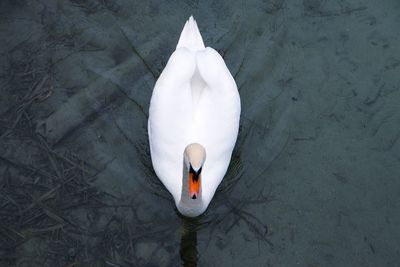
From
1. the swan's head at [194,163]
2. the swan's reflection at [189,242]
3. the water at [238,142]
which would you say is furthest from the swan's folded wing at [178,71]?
the swan's reflection at [189,242]

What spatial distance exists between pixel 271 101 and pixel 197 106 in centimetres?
128

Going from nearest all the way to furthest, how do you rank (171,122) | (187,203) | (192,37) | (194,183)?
(194,183) → (187,203) → (171,122) → (192,37)

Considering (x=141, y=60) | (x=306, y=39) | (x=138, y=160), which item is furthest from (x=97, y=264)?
(x=306, y=39)

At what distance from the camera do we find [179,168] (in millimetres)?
5055

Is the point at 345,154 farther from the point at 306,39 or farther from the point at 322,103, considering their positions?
the point at 306,39

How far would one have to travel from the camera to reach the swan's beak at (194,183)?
14.5 feet

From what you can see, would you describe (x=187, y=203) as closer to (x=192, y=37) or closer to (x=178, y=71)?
(x=178, y=71)

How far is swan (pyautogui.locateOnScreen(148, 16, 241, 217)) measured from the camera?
16.6ft

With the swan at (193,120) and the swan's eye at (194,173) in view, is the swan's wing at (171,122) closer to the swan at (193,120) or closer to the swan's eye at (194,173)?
the swan at (193,120)

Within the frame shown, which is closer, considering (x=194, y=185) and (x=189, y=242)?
(x=194, y=185)

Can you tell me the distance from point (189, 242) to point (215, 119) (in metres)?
1.08

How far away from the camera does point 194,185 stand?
4.53m

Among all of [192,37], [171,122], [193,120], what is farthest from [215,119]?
[192,37]

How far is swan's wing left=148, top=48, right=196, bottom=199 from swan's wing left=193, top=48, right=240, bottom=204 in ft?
0.40
